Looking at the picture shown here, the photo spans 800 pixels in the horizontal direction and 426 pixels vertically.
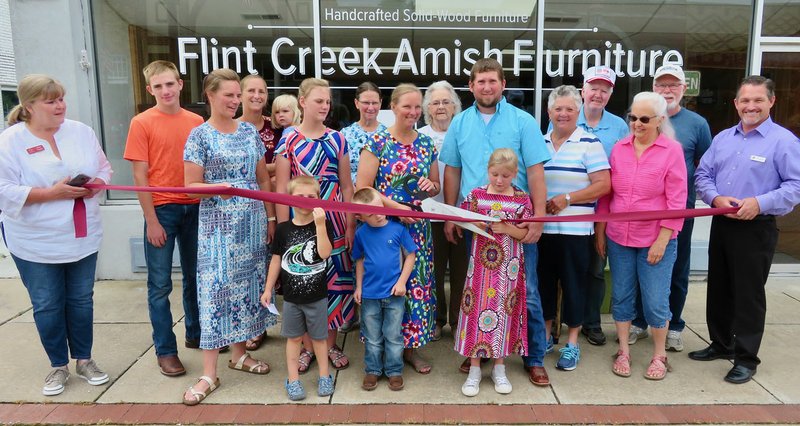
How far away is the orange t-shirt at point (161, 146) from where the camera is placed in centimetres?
337

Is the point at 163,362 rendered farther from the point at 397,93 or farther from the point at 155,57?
the point at 155,57

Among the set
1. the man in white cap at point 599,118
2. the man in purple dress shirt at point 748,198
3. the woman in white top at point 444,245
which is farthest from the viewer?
the woman in white top at point 444,245

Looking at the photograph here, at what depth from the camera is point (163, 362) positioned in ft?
12.1

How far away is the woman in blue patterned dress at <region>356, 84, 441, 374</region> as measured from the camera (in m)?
3.43

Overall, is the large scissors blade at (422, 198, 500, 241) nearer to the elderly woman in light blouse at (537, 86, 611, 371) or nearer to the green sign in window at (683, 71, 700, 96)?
the elderly woman in light blouse at (537, 86, 611, 371)

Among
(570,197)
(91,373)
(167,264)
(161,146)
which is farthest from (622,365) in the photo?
(91,373)

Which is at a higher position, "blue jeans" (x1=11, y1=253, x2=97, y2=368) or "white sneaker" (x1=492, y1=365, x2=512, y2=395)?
"blue jeans" (x1=11, y1=253, x2=97, y2=368)

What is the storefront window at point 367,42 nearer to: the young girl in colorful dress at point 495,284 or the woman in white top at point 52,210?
the woman in white top at point 52,210

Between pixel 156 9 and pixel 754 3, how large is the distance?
618 centimetres

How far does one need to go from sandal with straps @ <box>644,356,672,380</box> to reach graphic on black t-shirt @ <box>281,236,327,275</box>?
2221 millimetres

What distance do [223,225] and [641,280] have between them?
2.56 meters

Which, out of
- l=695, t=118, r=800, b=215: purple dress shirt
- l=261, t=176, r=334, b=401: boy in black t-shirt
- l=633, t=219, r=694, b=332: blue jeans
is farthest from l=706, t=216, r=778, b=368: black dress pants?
l=261, t=176, r=334, b=401: boy in black t-shirt

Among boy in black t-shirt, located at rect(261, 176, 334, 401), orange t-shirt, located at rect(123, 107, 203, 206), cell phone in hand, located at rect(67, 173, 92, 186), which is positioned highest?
orange t-shirt, located at rect(123, 107, 203, 206)

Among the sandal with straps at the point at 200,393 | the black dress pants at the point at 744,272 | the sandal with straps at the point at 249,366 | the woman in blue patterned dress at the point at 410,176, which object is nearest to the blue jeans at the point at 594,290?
the black dress pants at the point at 744,272
